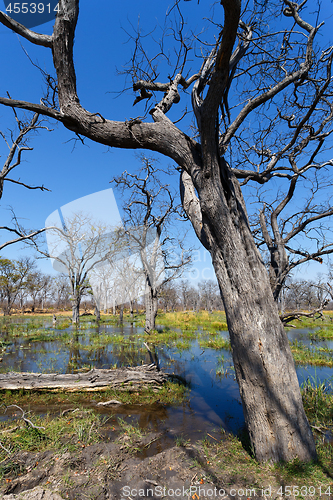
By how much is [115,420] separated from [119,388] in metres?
1.36

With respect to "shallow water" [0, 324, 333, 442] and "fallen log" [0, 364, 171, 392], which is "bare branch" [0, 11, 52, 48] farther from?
"fallen log" [0, 364, 171, 392]

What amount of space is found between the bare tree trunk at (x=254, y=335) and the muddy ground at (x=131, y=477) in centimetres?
39

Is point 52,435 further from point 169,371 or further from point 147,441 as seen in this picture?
point 169,371

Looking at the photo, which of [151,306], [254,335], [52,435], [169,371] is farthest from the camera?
[151,306]

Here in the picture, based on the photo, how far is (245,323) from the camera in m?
2.95

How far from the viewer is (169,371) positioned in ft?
25.2

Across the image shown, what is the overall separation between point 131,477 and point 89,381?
348 cm

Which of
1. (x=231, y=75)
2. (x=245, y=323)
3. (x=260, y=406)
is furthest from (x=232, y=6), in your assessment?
(x=260, y=406)

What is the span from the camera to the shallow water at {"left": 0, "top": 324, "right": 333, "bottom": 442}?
14.4 feet

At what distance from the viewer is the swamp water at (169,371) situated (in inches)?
173

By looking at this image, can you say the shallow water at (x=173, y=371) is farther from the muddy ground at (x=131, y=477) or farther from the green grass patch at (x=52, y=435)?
the green grass patch at (x=52, y=435)

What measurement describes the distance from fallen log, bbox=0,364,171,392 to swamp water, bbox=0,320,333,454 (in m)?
0.51

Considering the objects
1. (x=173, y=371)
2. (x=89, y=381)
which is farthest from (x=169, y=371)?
(x=89, y=381)

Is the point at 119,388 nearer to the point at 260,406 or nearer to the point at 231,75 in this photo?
the point at 260,406
